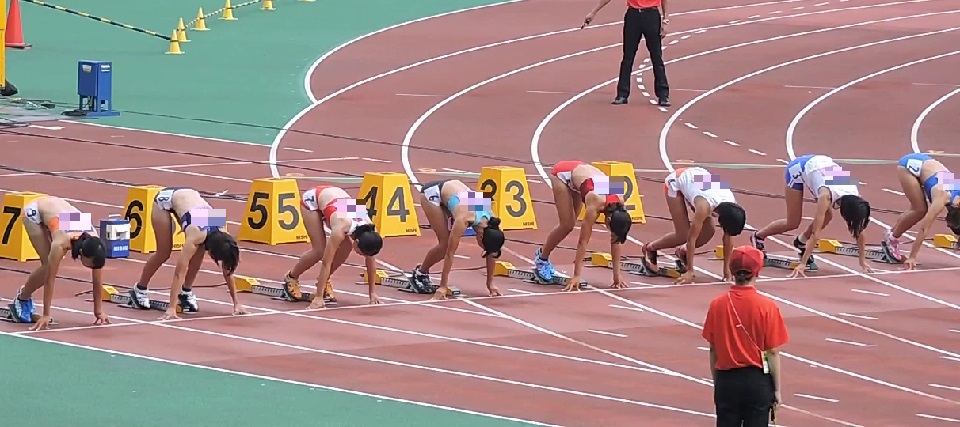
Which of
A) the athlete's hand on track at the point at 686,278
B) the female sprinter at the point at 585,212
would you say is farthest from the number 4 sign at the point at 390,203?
the athlete's hand on track at the point at 686,278

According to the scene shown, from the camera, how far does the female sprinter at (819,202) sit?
17969mm

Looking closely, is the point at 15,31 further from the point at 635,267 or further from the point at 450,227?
the point at 450,227

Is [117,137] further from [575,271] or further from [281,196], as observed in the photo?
[575,271]

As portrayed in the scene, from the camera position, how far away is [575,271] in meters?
17.5

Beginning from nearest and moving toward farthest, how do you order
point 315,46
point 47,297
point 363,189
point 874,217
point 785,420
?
1. point 785,420
2. point 47,297
3. point 363,189
4. point 874,217
5. point 315,46

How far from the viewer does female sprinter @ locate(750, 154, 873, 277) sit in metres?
18.0

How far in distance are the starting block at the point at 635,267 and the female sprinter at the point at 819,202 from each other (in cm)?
114

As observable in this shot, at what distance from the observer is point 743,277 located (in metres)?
10.2

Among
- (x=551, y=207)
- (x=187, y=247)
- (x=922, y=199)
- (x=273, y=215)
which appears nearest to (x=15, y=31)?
(x=551, y=207)

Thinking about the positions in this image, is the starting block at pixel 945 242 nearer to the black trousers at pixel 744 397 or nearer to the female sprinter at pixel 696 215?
the female sprinter at pixel 696 215

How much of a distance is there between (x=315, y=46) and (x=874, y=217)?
655 inches

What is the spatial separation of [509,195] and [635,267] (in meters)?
2.22

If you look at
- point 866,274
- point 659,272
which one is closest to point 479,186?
point 659,272

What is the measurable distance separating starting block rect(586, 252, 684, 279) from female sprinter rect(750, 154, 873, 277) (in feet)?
3.73
